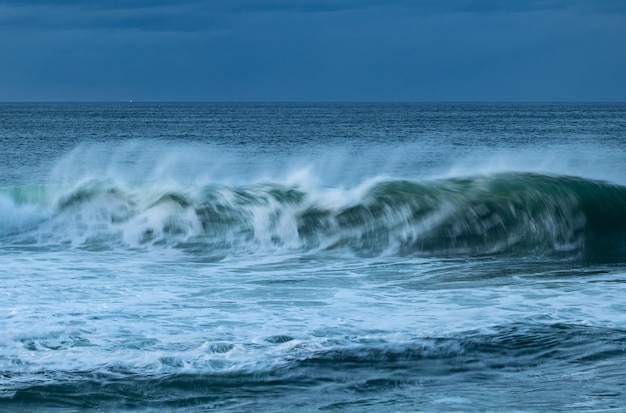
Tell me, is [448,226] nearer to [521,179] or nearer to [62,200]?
[521,179]

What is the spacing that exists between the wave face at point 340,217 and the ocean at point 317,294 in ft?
0.15

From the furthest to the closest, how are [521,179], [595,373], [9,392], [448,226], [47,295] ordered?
1. [521,179]
2. [448,226]
3. [47,295]
4. [595,373]
5. [9,392]

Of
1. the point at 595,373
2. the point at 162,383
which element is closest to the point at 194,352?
the point at 162,383

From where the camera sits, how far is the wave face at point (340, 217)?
1334 cm

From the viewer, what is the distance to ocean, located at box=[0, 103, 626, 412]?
5.99 meters

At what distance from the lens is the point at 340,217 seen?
1459 cm

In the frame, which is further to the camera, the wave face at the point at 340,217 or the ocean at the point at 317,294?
the wave face at the point at 340,217

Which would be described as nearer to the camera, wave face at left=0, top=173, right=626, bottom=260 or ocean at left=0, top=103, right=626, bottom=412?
ocean at left=0, top=103, right=626, bottom=412

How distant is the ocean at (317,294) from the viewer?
5.99 meters

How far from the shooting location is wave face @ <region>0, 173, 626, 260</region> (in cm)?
1334

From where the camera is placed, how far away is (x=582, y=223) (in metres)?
14.5

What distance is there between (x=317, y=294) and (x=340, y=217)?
5654 millimetres

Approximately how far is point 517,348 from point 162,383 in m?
2.79

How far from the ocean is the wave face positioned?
0.15 feet
